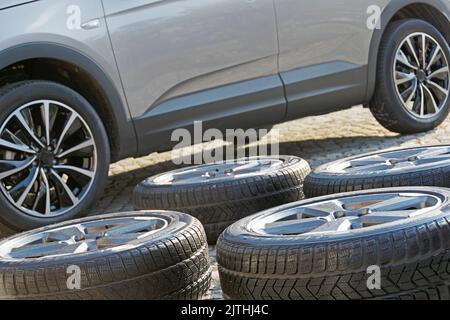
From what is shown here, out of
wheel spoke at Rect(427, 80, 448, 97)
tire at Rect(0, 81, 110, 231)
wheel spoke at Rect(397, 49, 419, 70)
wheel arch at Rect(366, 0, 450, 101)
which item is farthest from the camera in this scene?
wheel spoke at Rect(427, 80, 448, 97)

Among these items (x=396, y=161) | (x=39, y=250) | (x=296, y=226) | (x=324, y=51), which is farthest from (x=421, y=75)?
(x=39, y=250)

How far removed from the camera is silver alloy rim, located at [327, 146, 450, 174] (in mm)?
4934

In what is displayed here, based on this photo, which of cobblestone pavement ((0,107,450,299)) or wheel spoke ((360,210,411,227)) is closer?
wheel spoke ((360,210,411,227))

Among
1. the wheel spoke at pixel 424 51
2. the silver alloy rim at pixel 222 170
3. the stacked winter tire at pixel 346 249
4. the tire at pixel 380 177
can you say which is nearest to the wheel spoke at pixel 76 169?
the silver alloy rim at pixel 222 170

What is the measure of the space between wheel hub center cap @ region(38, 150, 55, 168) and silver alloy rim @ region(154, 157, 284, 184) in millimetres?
827

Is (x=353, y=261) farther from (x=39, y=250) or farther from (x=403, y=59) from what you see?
(x=403, y=59)

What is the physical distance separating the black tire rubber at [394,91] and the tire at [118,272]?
389 centimetres

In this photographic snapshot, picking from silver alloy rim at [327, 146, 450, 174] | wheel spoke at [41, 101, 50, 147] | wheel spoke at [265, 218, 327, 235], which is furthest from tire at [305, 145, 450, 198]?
wheel spoke at [41, 101, 50, 147]

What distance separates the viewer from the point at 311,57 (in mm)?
7145

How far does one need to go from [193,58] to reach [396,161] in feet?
6.28

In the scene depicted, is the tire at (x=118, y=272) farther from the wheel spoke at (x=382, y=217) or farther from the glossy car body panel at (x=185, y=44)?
the glossy car body panel at (x=185, y=44)

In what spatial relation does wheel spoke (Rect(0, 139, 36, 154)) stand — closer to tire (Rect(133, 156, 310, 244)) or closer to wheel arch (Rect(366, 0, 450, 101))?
tire (Rect(133, 156, 310, 244))

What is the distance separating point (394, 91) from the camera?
768cm
